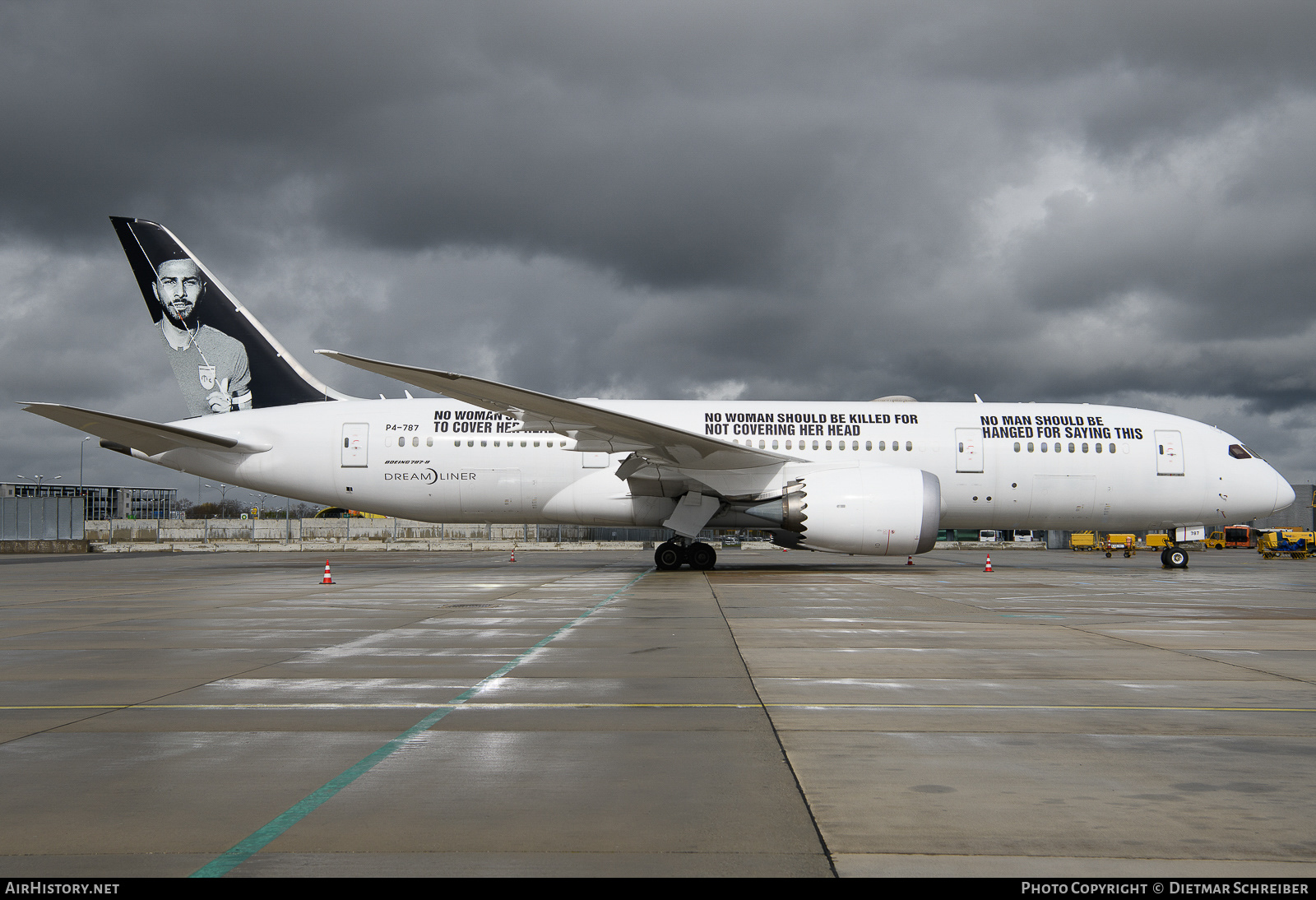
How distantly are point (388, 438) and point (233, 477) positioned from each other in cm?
387

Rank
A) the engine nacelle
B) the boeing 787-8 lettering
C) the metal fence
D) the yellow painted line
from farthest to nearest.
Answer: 1. the metal fence
2. the boeing 787-8 lettering
3. the engine nacelle
4. the yellow painted line

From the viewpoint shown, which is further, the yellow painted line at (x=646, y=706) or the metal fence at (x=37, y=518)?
the metal fence at (x=37, y=518)

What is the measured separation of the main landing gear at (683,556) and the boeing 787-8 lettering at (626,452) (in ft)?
0.13

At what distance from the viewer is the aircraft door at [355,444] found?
65.7 feet

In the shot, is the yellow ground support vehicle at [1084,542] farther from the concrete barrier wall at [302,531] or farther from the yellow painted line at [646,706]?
the yellow painted line at [646,706]

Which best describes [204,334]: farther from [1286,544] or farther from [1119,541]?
[1119,541]

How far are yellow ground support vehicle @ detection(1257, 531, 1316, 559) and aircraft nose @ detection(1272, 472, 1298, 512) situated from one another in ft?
48.9

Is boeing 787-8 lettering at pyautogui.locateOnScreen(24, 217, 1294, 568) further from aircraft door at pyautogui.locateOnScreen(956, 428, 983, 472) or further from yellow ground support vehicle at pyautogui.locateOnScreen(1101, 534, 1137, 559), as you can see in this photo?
yellow ground support vehicle at pyautogui.locateOnScreen(1101, 534, 1137, 559)

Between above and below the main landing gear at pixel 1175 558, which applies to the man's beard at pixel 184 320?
above

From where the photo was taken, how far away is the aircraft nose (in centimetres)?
2044

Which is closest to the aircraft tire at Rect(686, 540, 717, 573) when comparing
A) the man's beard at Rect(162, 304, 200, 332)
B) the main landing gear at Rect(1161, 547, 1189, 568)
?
the main landing gear at Rect(1161, 547, 1189, 568)

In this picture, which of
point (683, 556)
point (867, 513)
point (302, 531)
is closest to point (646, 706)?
point (867, 513)

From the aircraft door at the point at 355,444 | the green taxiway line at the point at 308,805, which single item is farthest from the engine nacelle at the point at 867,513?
the green taxiway line at the point at 308,805

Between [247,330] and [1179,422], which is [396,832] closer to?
[247,330]
